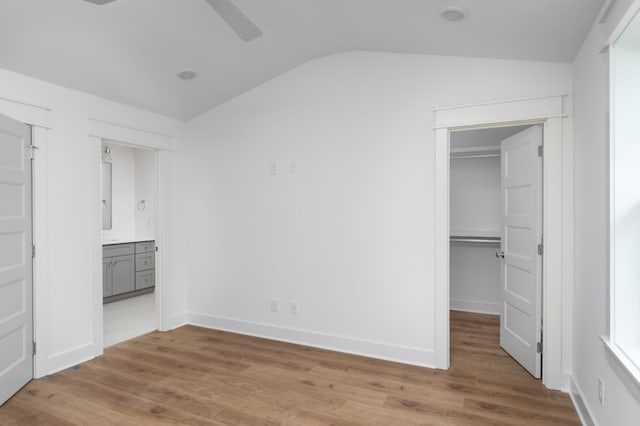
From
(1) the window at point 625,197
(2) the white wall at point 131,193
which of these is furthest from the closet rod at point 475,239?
(2) the white wall at point 131,193

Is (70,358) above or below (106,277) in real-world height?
below

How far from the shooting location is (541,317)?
3.11 meters

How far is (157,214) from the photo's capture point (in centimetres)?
447

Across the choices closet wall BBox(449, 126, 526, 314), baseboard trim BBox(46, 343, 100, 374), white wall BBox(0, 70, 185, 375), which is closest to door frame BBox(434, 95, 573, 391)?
closet wall BBox(449, 126, 526, 314)

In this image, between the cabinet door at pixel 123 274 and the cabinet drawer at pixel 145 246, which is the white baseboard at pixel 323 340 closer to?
the cabinet door at pixel 123 274

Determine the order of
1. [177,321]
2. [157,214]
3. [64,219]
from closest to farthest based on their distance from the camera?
1. [64,219]
2. [157,214]
3. [177,321]

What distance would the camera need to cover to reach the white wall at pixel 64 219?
10.5 feet

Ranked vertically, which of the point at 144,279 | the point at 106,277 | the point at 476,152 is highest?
the point at 476,152

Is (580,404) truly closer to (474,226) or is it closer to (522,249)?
(522,249)

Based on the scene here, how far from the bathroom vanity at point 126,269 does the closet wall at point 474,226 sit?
4857 millimetres

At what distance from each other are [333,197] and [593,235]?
7.17 feet

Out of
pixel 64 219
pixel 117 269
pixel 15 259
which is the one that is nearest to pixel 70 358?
pixel 15 259

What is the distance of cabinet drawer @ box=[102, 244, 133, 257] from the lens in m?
5.64

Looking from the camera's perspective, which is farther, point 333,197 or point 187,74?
point 333,197
